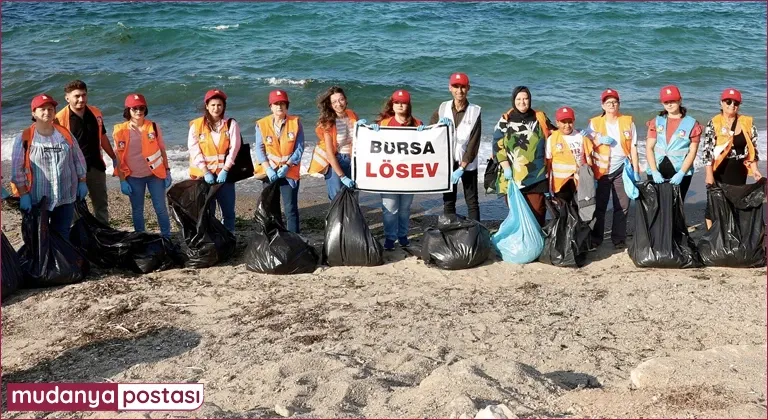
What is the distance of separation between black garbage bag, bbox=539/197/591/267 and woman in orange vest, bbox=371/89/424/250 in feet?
4.58

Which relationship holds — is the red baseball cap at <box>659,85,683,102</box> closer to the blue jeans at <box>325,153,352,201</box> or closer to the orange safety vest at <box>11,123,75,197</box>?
the blue jeans at <box>325,153,352,201</box>

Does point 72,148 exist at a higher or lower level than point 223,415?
higher

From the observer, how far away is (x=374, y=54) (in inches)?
752

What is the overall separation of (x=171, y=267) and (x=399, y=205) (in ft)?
7.49

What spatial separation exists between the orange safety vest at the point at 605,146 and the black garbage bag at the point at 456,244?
49.2 inches

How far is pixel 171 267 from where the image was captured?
712 centimetres

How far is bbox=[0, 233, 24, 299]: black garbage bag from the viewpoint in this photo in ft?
20.9

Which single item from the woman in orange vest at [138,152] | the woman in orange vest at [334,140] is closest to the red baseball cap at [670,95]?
the woman in orange vest at [334,140]

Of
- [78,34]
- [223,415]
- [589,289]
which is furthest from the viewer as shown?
[78,34]

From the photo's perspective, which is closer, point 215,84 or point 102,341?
point 102,341

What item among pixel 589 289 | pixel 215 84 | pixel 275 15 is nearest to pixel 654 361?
pixel 589 289

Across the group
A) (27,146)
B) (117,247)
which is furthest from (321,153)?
(27,146)

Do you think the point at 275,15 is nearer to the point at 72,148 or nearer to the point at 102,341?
the point at 72,148

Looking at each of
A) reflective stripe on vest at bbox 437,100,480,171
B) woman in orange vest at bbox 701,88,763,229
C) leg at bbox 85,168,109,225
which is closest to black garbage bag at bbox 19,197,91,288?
leg at bbox 85,168,109,225
